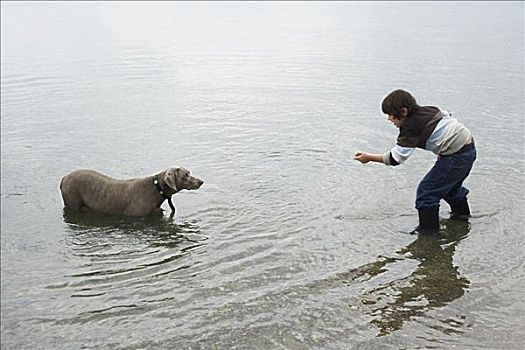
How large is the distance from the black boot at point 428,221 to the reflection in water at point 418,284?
3.7 inches

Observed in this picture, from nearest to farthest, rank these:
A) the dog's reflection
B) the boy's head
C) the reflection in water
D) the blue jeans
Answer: the reflection in water → the boy's head → the blue jeans → the dog's reflection

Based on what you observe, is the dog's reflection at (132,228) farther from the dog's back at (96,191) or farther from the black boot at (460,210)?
the black boot at (460,210)

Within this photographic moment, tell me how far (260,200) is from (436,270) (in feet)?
11.1

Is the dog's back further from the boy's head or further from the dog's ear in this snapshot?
the boy's head

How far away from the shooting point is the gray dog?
1012cm

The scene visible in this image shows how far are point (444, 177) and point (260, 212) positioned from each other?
9.17 ft

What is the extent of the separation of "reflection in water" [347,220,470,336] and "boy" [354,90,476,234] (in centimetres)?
43

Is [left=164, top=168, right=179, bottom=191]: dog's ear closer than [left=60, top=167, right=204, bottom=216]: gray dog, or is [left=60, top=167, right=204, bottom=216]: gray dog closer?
[left=164, top=168, right=179, bottom=191]: dog's ear

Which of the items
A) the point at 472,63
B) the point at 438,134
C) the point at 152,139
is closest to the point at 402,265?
the point at 438,134

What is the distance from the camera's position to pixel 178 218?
1027 cm

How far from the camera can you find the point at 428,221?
909cm

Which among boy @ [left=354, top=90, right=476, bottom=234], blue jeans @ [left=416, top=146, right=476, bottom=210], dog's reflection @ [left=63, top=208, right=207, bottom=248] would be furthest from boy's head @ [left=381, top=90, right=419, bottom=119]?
dog's reflection @ [left=63, top=208, right=207, bottom=248]

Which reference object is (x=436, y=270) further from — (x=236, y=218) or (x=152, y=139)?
(x=152, y=139)

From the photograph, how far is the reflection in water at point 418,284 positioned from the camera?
23.4 feet
